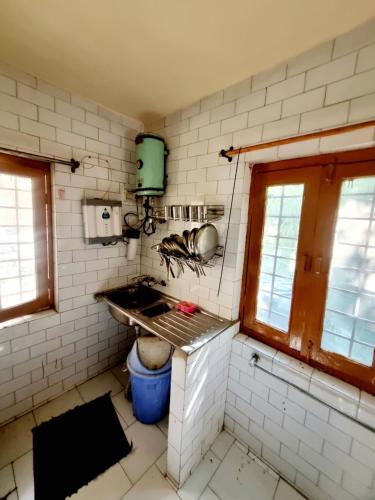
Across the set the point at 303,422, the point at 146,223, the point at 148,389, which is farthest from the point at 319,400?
the point at 146,223

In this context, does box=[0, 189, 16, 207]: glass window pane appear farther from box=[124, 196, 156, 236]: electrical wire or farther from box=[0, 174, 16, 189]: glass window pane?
box=[124, 196, 156, 236]: electrical wire

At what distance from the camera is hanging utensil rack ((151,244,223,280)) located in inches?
58.5

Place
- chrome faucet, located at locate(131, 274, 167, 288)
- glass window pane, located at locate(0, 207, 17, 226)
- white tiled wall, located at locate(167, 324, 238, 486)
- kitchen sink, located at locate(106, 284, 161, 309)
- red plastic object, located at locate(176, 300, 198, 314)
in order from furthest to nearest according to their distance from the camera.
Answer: chrome faucet, located at locate(131, 274, 167, 288) < kitchen sink, located at locate(106, 284, 161, 309) < red plastic object, located at locate(176, 300, 198, 314) < glass window pane, located at locate(0, 207, 17, 226) < white tiled wall, located at locate(167, 324, 238, 486)

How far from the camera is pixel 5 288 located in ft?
4.79

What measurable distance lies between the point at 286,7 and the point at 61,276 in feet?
6.43

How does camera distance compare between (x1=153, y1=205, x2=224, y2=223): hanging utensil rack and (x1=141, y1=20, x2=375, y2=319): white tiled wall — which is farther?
(x1=153, y1=205, x2=224, y2=223): hanging utensil rack

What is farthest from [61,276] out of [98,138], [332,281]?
[332,281]

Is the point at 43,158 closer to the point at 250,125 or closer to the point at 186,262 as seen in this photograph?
the point at 186,262

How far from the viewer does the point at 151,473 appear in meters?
1.27

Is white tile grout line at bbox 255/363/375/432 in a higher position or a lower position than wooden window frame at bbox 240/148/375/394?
lower

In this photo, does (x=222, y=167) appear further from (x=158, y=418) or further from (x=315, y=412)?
(x=158, y=418)

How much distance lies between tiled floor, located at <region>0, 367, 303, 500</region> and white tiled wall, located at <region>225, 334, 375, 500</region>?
0.36 ft

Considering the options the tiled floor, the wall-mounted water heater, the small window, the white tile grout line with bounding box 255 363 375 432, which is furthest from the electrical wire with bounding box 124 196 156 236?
the tiled floor

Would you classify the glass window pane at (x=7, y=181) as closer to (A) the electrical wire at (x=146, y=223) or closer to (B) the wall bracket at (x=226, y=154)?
(A) the electrical wire at (x=146, y=223)
